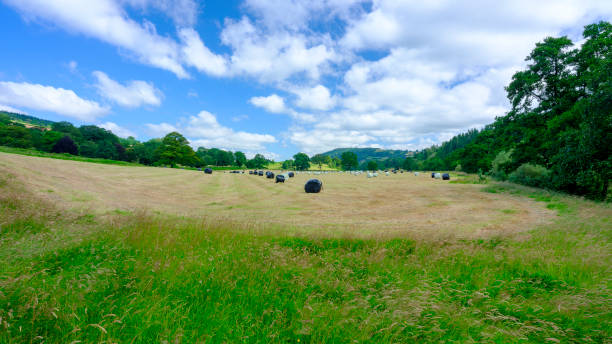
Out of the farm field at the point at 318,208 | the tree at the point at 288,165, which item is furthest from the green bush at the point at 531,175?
the tree at the point at 288,165

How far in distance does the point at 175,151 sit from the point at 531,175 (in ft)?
335

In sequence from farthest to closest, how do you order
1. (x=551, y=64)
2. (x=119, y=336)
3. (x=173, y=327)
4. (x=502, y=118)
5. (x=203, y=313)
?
(x=502, y=118), (x=551, y=64), (x=203, y=313), (x=173, y=327), (x=119, y=336)

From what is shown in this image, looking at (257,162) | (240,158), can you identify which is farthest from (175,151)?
(257,162)

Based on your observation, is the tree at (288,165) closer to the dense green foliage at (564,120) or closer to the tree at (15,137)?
the tree at (15,137)

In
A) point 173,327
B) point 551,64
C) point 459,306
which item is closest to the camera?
point 173,327

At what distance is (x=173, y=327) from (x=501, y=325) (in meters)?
5.33

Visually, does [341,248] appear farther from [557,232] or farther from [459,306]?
[557,232]

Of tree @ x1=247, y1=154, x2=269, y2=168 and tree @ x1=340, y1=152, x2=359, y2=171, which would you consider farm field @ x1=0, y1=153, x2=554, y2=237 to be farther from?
tree @ x1=340, y1=152, x2=359, y2=171

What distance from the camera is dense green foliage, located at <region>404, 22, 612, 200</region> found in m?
19.1

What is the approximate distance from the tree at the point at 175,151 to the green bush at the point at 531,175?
100179mm

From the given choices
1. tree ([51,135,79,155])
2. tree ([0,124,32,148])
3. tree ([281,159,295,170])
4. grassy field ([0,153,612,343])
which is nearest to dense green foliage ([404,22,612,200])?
grassy field ([0,153,612,343])

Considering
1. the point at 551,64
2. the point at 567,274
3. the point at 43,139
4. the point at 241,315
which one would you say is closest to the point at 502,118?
the point at 551,64

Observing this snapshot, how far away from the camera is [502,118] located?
1232 inches

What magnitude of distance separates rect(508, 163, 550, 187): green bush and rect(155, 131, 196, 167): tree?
100179 mm
